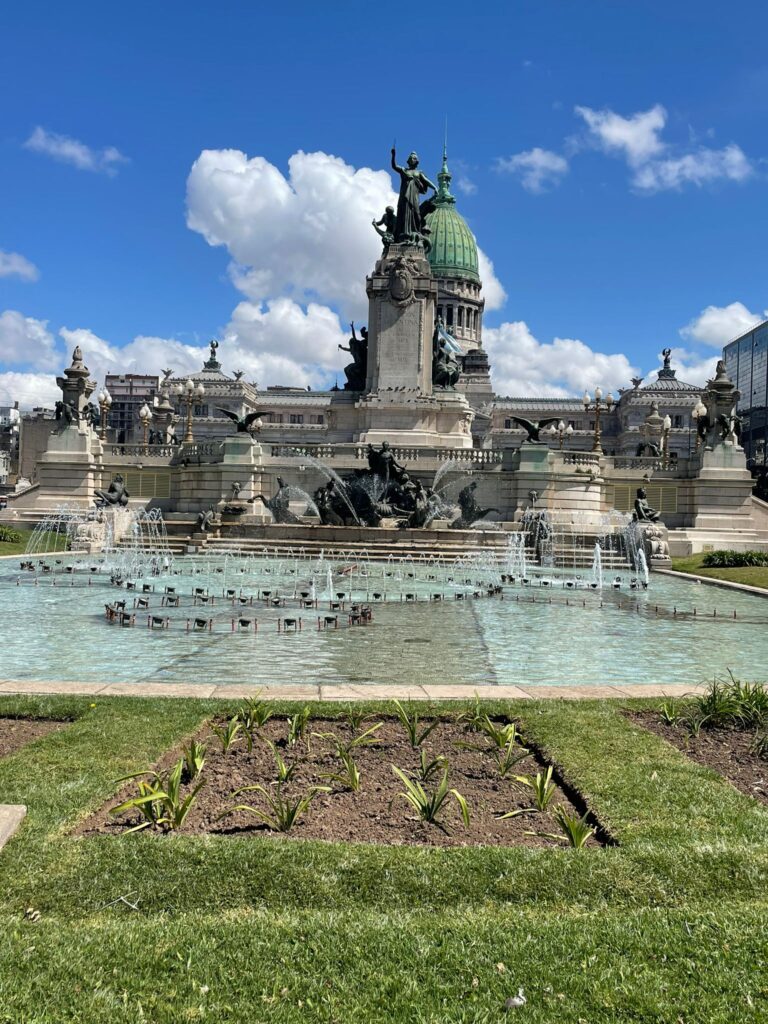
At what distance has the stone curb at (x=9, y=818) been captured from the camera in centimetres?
561

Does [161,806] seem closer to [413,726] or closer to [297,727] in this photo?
[297,727]

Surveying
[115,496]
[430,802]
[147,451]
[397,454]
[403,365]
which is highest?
[403,365]

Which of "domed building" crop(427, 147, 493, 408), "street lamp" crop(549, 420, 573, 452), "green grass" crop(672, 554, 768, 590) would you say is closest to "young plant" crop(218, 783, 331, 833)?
"green grass" crop(672, 554, 768, 590)

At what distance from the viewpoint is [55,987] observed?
4.09 m

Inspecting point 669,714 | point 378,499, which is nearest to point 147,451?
point 378,499

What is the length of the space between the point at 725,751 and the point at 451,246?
155 m

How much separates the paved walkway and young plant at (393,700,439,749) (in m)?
1.08

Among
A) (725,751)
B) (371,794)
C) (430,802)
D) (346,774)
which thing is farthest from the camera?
(725,751)

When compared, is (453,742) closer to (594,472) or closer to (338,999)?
(338,999)

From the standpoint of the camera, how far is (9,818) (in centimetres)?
580

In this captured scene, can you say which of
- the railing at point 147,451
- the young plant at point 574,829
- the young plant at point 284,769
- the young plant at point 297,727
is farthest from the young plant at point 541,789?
the railing at point 147,451

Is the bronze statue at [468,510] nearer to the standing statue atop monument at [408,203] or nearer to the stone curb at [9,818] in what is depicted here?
the standing statue atop monument at [408,203]

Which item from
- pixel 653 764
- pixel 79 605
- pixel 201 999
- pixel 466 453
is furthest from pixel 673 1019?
pixel 466 453

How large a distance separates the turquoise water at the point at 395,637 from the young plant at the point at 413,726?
10.4ft
